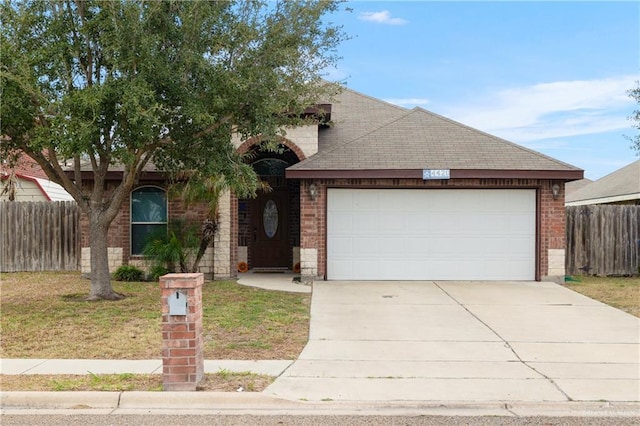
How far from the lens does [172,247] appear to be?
1498 cm

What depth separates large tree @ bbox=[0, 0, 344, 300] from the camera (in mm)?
9984

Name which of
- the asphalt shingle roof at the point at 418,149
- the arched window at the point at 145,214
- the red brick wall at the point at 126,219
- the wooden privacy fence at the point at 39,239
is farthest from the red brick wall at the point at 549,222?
the wooden privacy fence at the point at 39,239

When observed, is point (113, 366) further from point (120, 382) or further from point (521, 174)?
point (521, 174)

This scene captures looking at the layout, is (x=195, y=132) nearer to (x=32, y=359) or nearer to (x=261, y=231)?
(x=32, y=359)

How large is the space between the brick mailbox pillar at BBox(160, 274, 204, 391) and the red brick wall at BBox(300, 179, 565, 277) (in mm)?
8539

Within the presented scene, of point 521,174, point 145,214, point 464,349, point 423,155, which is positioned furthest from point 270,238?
point 464,349

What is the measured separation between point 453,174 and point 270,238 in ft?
20.6

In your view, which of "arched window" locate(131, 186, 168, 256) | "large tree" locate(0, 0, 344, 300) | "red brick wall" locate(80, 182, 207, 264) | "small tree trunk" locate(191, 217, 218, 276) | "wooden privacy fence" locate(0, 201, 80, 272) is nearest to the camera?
"large tree" locate(0, 0, 344, 300)

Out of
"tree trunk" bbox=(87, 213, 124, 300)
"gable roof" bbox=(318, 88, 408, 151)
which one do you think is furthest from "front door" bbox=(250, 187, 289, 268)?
"tree trunk" bbox=(87, 213, 124, 300)

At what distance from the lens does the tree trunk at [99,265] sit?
12.2m

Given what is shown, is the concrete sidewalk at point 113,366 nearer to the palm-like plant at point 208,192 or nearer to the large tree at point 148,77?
the large tree at point 148,77

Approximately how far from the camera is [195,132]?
11555mm

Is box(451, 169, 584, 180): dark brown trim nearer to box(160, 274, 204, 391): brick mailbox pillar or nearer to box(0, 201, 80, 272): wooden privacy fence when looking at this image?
box(160, 274, 204, 391): brick mailbox pillar

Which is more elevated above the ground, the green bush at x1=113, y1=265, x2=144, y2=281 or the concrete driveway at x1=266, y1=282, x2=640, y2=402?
the green bush at x1=113, y1=265, x2=144, y2=281
